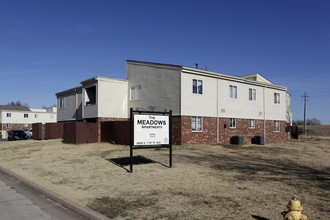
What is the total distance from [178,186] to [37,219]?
4.01m

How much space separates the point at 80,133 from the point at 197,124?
381 inches

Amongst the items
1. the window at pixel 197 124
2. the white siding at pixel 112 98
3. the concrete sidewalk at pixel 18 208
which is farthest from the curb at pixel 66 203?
the white siding at pixel 112 98

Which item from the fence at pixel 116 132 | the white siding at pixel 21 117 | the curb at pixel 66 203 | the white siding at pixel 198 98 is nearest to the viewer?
the curb at pixel 66 203

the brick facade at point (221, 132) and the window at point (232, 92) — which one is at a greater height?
the window at point (232, 92)

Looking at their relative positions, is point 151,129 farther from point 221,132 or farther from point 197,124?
point 221,132

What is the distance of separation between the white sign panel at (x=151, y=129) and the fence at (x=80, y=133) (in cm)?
1318

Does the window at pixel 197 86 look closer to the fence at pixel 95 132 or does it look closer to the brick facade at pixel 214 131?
the brick facade at pixel 214 131

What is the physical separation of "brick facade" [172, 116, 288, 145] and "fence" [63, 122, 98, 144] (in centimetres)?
725

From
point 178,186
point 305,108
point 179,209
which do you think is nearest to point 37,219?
point 179,209

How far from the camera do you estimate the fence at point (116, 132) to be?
2158 cm

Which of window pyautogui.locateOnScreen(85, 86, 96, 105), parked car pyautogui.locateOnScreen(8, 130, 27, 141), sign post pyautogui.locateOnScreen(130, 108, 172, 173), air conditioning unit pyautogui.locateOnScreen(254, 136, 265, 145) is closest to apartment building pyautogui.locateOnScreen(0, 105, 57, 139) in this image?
parked car pyautogui.locateOnScreen(8, 130, 27, 141)

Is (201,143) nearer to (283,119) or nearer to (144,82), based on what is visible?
(144,82)

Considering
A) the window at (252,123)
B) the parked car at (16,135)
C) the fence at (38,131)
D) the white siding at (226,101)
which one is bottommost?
the parked car at (16,135)

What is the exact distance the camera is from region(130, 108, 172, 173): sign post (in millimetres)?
11375
